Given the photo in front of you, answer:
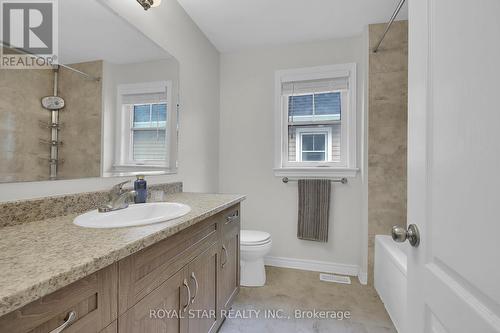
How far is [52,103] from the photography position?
1040 mm

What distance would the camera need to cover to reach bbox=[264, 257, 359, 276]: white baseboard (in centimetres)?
241

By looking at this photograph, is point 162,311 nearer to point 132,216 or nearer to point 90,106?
point 132,216

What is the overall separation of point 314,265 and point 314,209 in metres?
0.59

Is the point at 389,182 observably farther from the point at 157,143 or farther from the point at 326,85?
the point at 157,143

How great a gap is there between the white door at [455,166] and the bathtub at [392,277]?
0.94 meters

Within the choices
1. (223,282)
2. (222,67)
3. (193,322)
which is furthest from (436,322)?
(222,67)

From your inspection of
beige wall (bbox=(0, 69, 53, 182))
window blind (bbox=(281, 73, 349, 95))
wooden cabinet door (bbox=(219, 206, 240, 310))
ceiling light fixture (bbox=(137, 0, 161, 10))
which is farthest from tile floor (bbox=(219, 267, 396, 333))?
ceiling light fixture (bbox=(137, 0, 161, 10))

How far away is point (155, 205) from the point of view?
53.9 inches

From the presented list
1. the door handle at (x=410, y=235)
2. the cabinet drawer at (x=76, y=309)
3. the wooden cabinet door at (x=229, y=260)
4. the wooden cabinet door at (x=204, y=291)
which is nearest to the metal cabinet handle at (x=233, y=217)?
the wooden cabinet door at (x=229, y=260)

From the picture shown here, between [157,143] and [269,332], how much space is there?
4.89 ft

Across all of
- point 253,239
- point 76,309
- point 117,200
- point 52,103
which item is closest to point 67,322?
point 76,309

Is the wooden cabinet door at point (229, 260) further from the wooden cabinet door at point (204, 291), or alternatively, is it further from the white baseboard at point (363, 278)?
the white baseboard at point (363, 278)

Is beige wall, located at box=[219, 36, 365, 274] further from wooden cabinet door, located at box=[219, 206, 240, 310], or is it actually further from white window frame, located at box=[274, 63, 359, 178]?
wooden cabinet door, located at box=[219, 206, 240, 310]

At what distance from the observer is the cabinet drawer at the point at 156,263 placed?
0.74 metres
